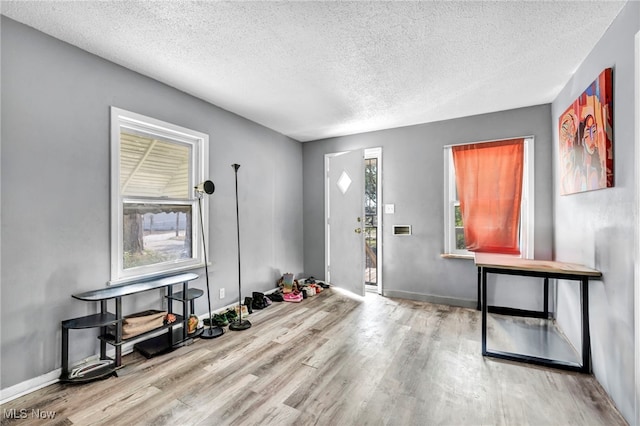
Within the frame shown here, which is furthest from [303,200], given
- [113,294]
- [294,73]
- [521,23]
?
[521,23]

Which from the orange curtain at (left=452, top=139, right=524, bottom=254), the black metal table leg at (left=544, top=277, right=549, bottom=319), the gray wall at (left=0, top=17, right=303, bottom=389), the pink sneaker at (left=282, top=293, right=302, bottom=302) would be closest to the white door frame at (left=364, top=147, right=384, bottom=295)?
the orange curtain at (left=452, top=139, right=524, bottom=254)

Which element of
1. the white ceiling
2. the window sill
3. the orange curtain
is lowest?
the window sill

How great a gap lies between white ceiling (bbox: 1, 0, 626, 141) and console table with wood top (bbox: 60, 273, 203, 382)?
74.0 inches

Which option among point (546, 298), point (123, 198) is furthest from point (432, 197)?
point (123, 198)

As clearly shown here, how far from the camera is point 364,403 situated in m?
1.80

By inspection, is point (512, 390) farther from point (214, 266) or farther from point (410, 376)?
point (214, 266)

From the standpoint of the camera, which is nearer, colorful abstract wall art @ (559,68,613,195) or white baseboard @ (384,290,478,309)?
colorful abstract wall art @ (559,68,613,195)

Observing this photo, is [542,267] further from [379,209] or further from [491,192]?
[379,209]

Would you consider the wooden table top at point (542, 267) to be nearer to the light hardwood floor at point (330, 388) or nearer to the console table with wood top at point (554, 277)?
the console table with wood top at point (554, 277)

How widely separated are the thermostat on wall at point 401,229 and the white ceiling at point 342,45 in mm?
1681

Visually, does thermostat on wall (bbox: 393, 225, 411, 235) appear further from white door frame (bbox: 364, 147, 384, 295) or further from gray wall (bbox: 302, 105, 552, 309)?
white door frame (bbox: 364, 147, 384, 295)

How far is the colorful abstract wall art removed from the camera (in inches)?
71.8

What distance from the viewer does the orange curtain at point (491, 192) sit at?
337cm

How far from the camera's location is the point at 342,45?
2.12 metres
